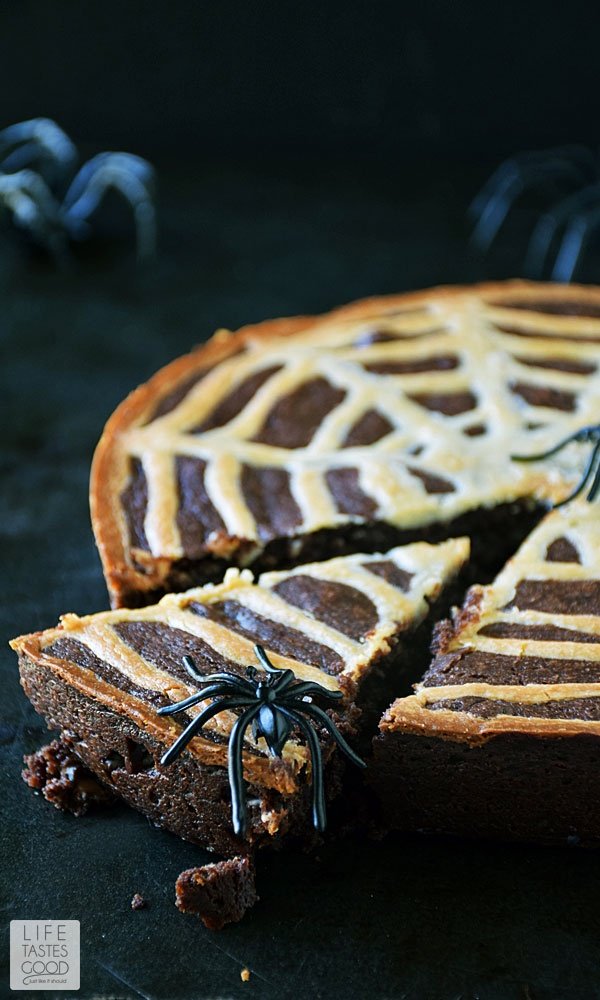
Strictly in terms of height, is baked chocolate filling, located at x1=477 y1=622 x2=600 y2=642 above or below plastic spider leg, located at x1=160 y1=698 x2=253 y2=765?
above

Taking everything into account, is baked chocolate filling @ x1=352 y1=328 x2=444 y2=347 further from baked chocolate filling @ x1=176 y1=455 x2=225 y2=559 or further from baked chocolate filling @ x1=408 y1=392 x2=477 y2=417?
baked chocolate filling @ x1=176 y1=455 x2=225 y2=559

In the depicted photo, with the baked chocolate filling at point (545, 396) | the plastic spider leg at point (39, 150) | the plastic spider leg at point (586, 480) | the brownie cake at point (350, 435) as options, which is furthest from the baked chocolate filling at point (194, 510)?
the plastic spider leg at point (39, 150)

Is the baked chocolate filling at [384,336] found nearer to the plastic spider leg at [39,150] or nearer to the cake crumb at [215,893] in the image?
the plastic spider leg at [39,150]

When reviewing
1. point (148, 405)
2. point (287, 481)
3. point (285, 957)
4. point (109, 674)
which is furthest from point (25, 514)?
point (285, 957)

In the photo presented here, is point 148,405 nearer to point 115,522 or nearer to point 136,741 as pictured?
point 115,522

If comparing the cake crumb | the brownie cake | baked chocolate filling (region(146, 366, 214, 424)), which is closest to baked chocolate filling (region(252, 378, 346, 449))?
the brownie cake

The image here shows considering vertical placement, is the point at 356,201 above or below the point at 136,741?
above

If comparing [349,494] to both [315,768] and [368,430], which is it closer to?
[368,430]
